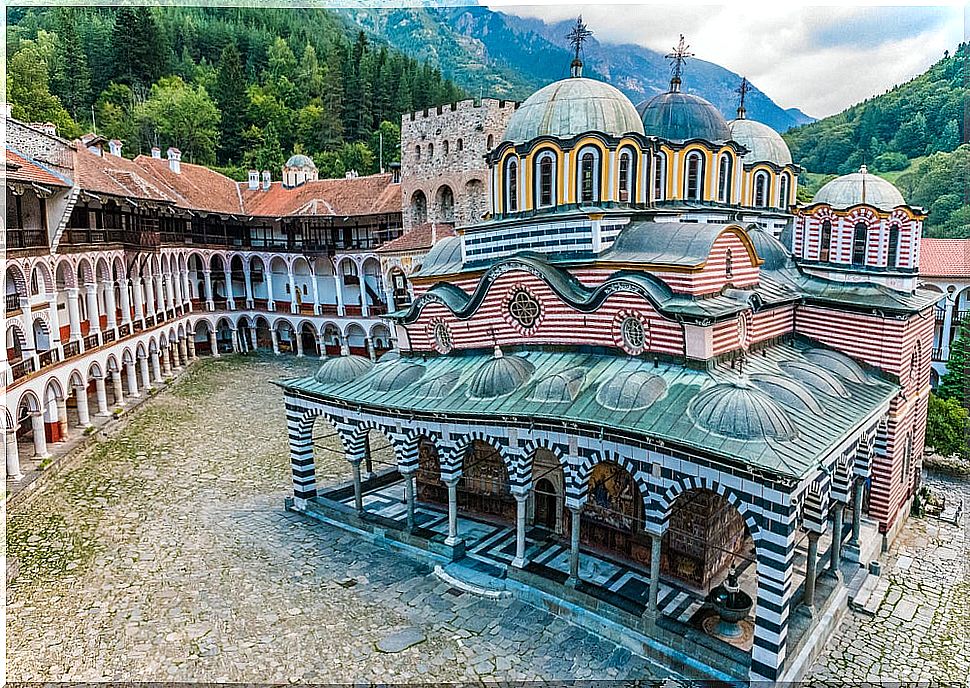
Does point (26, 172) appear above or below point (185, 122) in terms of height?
below

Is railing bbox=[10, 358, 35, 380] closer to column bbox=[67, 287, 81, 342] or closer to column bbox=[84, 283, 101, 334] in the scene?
column bbox=[67, 287, 81, 342]

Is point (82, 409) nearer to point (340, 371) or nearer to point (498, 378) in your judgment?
point (340, 371)

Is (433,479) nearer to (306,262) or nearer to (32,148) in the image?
(32,148)

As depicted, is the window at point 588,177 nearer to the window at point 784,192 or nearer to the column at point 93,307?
the window at point 784,192

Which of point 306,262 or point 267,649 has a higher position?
point 306,262

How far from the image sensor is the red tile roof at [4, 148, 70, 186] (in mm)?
19781

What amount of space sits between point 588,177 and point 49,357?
1916cm

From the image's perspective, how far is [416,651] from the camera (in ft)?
37.9

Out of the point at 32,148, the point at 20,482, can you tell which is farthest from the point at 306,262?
the point at 20,482

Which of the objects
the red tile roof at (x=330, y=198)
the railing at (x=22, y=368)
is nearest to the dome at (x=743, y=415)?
the railing at (x=22, y=368)

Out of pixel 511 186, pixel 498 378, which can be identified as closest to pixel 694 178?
pixel 511 186

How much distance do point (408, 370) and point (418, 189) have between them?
21.5m

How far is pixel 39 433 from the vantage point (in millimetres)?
20969

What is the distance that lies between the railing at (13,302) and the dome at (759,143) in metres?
24.6
